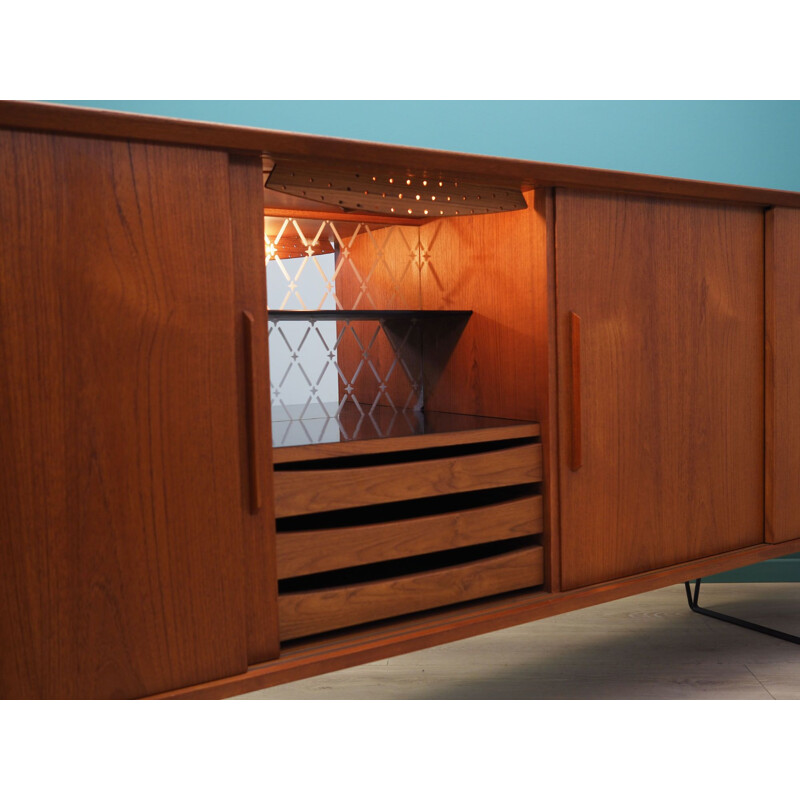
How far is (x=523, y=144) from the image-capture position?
253 cm

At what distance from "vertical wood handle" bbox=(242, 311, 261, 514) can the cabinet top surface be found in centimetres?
26

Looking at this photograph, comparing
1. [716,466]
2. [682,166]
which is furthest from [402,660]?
[682,166]

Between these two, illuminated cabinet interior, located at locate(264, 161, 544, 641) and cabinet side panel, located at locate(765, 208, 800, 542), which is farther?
cabinet side panel, located at locate(765, 208, 800, 542)

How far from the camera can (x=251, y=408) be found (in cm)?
117

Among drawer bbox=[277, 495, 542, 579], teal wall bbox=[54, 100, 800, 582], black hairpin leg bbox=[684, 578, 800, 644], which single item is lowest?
black hairpin leg bbox=[684, 578, 800, 644]

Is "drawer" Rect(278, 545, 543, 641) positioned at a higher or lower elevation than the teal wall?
lower

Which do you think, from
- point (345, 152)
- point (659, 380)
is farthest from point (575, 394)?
point (345, 152)

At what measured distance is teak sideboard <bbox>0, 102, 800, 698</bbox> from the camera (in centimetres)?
104

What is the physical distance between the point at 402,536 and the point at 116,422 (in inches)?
21.2

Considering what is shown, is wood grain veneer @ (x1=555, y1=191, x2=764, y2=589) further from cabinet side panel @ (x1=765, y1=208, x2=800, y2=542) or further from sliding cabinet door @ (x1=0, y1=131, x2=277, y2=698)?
sliding cabinet door @ (x1=0, y1=131, x2=277, y2=698)

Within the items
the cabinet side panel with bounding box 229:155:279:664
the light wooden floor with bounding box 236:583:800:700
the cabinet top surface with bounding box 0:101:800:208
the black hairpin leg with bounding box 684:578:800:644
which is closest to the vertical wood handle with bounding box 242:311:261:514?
the cabinet side panel with bounding box 229:155:279:664

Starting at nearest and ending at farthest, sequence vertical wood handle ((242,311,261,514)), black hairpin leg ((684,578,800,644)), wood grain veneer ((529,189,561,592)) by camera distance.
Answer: vertical wood handle ((242,311,261,514)) < wood grain veneer ((529,189,561,592)) < black hairpin leg ((684,578,800,644))

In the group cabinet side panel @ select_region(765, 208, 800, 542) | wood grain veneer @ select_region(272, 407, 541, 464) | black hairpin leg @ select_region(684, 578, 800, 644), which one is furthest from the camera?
black hairpin leg @ select_region(684, 578, 800, 644)

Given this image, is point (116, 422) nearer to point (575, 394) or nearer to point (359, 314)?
point (359, 314)
